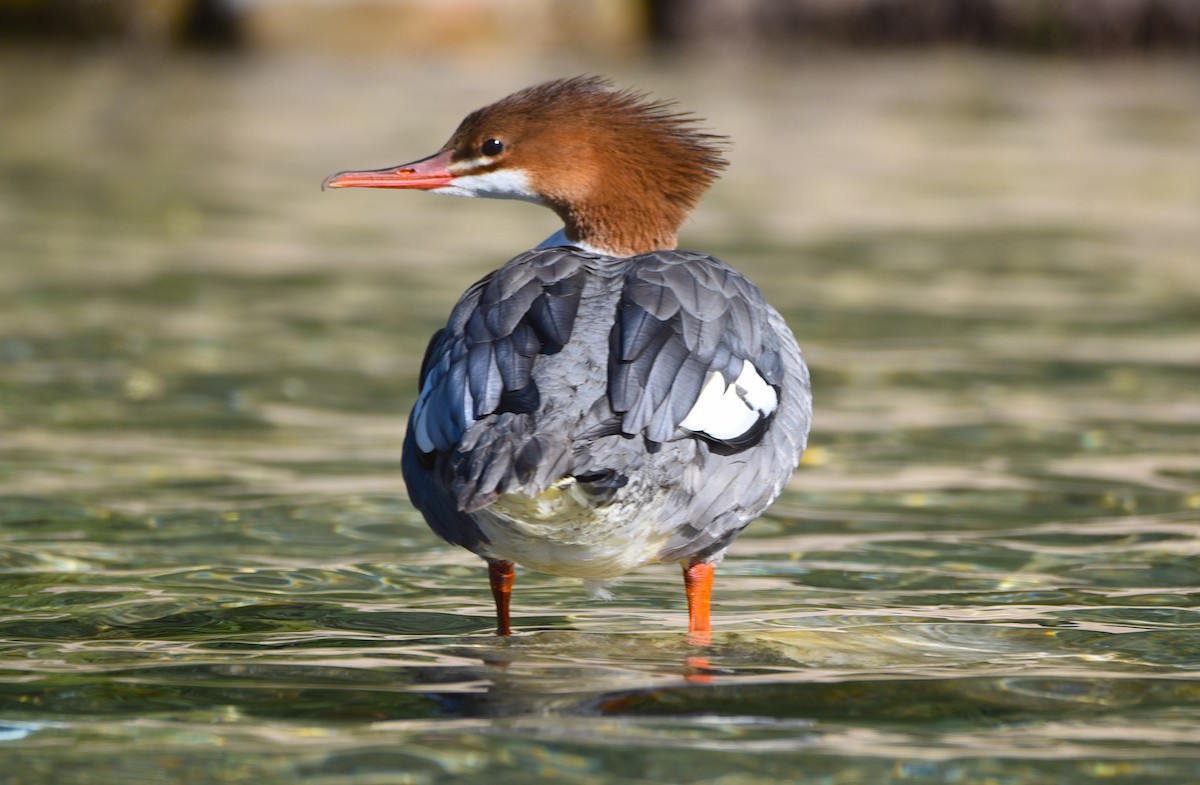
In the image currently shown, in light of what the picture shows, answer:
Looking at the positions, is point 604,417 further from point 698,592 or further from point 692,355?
point 698,592

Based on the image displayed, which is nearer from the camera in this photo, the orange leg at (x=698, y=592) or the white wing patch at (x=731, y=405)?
the white wing patch at (x=731, y=405)

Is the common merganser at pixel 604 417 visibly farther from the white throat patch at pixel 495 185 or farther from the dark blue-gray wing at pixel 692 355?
the white throat patch at pixel 495 185

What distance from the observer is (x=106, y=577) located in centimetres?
502

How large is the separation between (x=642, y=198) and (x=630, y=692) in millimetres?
1674

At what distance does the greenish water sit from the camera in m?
3.56

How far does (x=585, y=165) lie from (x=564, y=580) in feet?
4.03

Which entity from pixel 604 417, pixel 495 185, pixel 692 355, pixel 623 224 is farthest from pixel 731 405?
pixel 495 185

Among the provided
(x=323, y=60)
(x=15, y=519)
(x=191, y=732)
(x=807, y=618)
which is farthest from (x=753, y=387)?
(x=323, y=60)

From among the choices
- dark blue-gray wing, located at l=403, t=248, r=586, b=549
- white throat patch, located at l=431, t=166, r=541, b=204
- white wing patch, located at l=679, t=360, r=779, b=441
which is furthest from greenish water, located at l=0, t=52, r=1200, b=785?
white throat patch, located at l=431, t=166, r=541, b=204

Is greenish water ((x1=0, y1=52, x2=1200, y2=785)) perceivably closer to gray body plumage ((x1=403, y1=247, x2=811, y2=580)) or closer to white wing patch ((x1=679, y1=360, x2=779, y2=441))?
gray body plumage ((x1=403, y1=247, x2=811, y2=580))

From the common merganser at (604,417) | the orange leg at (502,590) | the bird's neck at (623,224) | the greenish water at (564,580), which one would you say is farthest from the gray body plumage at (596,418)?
the bird's neck at (623,224)

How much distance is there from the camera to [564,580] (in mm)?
5305

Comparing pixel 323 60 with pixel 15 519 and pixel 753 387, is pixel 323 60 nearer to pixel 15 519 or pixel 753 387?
pixel 15 519

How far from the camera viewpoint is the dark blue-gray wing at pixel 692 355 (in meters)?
3.99
